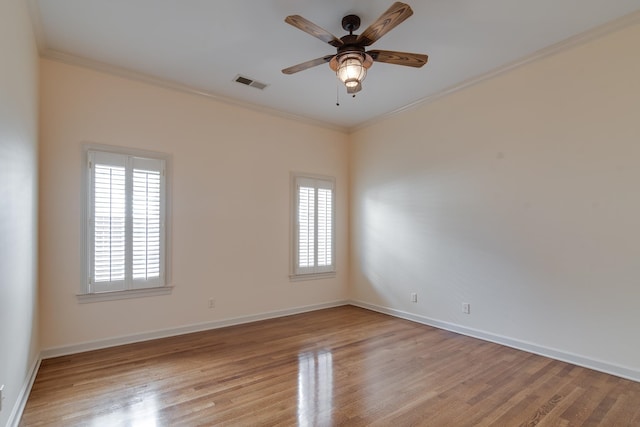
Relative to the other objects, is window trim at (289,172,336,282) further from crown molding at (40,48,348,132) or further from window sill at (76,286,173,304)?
window sill at (76,286,173,304)

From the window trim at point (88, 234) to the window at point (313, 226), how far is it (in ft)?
6.10

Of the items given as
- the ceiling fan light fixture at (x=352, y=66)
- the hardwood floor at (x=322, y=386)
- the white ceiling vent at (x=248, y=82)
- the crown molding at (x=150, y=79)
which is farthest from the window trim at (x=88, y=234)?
the ceiling fan light fixture at (x=352, y=66)

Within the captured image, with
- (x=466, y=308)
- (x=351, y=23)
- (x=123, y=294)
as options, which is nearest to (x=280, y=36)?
(x=351, y=23)

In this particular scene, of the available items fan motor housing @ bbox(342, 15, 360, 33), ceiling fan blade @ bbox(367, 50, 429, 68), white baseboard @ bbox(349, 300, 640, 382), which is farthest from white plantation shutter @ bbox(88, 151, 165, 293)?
white baseboard @ bbox(349, 300, 640, 382)

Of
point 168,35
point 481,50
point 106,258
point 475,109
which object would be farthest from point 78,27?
point 475,109

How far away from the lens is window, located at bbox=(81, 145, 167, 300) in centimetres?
360

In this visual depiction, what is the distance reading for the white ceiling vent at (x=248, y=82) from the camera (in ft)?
13.4

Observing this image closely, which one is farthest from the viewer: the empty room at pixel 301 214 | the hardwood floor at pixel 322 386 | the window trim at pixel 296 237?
the window trim at pixel 296 237

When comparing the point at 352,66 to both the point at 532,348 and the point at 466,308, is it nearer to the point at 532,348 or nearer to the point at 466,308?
the point at 466,308

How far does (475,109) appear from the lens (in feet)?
13.6

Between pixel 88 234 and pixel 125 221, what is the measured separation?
0.37m

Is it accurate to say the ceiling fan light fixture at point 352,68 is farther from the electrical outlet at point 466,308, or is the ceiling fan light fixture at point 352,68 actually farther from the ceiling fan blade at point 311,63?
the electrical outlet at point 466,308

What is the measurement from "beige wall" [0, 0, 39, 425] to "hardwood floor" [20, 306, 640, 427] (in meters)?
0.43

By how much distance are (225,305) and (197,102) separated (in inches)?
108
